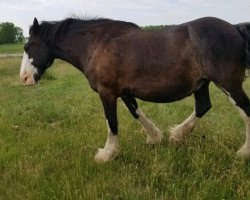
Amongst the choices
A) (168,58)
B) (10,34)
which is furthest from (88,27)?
(10,34)

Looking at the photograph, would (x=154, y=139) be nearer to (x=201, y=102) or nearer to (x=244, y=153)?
(x=201, y=102)

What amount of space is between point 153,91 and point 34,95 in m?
10.4

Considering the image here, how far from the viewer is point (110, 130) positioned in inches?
244

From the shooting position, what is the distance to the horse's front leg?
6031 millimetres

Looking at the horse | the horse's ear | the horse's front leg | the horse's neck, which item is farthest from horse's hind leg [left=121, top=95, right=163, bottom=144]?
the horse's ear

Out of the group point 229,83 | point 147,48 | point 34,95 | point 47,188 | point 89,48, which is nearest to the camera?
point 47,188

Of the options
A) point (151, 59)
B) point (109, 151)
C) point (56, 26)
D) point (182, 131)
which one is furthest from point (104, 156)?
point (56, 26)

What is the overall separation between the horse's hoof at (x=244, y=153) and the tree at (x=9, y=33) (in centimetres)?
10464

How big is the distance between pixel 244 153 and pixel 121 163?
173 centimetres

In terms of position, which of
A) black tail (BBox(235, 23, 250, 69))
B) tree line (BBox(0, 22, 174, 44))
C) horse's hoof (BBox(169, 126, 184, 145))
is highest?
black tail (BBox(235, 23, 250, 69))

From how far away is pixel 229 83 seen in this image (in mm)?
5473

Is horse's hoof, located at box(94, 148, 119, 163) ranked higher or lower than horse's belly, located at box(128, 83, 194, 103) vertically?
lower

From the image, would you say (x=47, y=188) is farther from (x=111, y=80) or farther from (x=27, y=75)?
(x=27, y=75)

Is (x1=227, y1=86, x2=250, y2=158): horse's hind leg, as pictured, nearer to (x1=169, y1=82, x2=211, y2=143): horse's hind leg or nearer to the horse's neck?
(x1=169, y1=82, x2=211, y2=143): horse's hind leg
